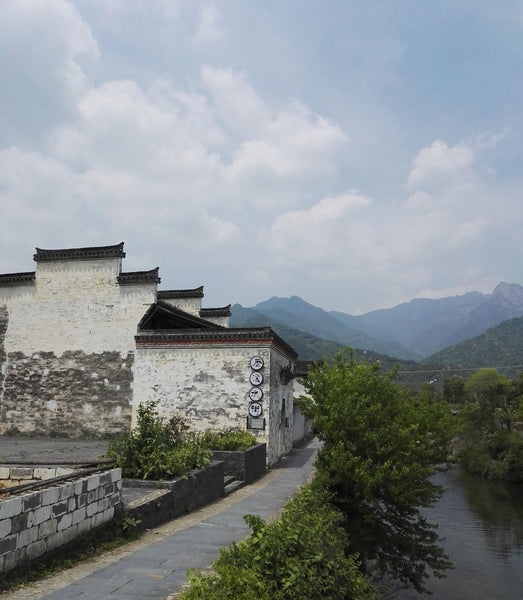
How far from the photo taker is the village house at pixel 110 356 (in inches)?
790

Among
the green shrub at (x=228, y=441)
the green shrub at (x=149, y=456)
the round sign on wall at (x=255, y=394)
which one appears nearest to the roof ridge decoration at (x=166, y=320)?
the round sign on wall at (x=255, y=394)

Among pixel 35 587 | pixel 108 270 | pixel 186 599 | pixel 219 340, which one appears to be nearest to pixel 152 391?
pixel 219 340

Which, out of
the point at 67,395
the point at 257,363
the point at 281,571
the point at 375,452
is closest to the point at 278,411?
the point at 257,363

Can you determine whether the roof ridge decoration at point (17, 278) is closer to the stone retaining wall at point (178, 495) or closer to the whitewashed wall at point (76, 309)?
the whitewashed wall at point (76, 309)

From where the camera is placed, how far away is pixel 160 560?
745 centimetres

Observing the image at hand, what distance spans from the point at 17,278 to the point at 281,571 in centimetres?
2224

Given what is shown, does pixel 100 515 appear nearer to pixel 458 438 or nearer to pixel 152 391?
pixel 152 391

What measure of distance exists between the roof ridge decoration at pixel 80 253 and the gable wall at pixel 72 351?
0.82 feet

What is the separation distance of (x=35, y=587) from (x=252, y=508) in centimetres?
685

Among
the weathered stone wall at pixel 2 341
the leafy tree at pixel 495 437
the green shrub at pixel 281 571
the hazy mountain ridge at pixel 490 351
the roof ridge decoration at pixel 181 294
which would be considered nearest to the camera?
the green shrub at pixel 281 571

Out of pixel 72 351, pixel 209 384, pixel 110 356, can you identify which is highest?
pixel 72 351

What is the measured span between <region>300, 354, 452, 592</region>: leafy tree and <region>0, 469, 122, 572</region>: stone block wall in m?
6.15

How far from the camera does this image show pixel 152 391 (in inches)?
824

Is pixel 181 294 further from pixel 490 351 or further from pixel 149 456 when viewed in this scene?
pixel 490 351
